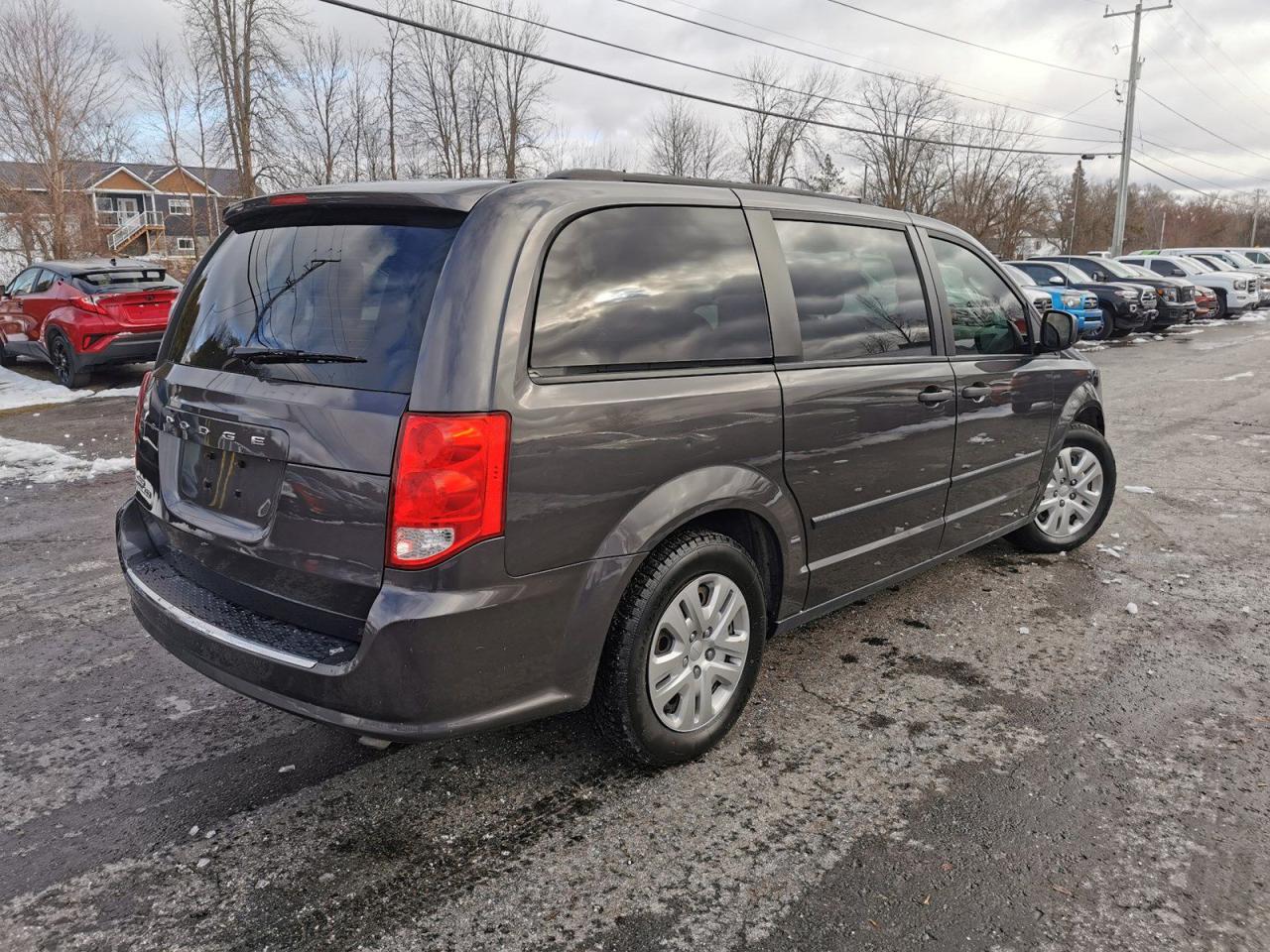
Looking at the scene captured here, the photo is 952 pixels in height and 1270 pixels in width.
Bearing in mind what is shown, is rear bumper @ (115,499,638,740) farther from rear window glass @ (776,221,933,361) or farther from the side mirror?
the side mirror

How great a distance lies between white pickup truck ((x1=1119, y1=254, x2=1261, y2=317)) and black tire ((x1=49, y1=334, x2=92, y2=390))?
25693 mm

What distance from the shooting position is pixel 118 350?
11.5 metres

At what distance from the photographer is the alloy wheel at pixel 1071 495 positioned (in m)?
4.98

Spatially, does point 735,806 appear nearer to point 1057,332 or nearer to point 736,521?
point 736,521

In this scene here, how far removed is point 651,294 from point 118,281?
11.5 m

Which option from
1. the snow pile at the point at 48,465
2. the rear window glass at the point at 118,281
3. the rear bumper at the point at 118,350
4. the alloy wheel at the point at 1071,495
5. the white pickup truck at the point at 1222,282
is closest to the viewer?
the alloy wheel at the point at 1071,495

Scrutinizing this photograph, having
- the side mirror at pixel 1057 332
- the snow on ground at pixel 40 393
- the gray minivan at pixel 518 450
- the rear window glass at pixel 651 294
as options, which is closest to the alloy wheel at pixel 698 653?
the gray minivan at pixel 518 450

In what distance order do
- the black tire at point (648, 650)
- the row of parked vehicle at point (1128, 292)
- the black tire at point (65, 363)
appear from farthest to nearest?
1. the row of parked vehicle at point (1128, 292)
2. the black tire at point (65, 363)
3. the black tire at point (648, 650)

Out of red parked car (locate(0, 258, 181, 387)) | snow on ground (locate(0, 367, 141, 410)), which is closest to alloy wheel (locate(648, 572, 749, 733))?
snow on ground (locate(0, 367, 141, 410))

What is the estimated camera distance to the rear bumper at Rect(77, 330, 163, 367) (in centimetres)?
1143

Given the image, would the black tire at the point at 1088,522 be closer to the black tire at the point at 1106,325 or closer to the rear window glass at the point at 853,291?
the rear window glass at the point at 853,291

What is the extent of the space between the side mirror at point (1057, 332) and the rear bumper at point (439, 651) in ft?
9.77

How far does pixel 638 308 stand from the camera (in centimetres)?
274

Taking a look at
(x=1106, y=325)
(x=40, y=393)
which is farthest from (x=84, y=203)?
(x=1106, y=325)
